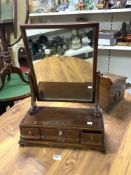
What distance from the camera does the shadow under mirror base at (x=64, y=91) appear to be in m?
0.99

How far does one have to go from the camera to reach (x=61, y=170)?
0.77 metres

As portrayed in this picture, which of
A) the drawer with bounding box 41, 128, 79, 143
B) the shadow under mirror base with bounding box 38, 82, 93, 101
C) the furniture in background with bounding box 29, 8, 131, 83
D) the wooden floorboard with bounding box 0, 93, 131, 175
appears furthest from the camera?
the furniture in background with bounding box 29, 8, 131, 83

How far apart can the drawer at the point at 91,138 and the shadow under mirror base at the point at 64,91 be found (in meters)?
0.19

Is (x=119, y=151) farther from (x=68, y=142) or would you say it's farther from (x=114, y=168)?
(x=68, y=142)

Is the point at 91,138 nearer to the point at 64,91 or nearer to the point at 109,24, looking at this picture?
the point at 64,91

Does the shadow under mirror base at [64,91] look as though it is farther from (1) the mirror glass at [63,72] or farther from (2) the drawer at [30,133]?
(2) the drawer at [30,133]

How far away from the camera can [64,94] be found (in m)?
1.01

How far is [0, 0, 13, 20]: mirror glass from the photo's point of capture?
1.64 metres

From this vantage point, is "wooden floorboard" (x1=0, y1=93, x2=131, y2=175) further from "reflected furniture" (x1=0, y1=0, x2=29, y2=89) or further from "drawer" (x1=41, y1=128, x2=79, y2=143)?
"reflected furniture" (x1=0, y1=0, x2=29, y2=89)

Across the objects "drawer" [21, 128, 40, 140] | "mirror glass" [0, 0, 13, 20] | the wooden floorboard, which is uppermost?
"mirror glass" [0, 0, 13, 20]

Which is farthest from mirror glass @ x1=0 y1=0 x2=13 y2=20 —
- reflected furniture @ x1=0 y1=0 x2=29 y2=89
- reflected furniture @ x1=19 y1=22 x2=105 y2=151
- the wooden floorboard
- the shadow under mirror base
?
the wooden floorboard

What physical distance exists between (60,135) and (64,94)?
8.3 inches

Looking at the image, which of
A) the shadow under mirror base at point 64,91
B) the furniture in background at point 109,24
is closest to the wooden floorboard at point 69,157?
the shadow under mirror base at point 64,91

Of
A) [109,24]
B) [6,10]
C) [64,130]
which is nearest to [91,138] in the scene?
[64,130]
